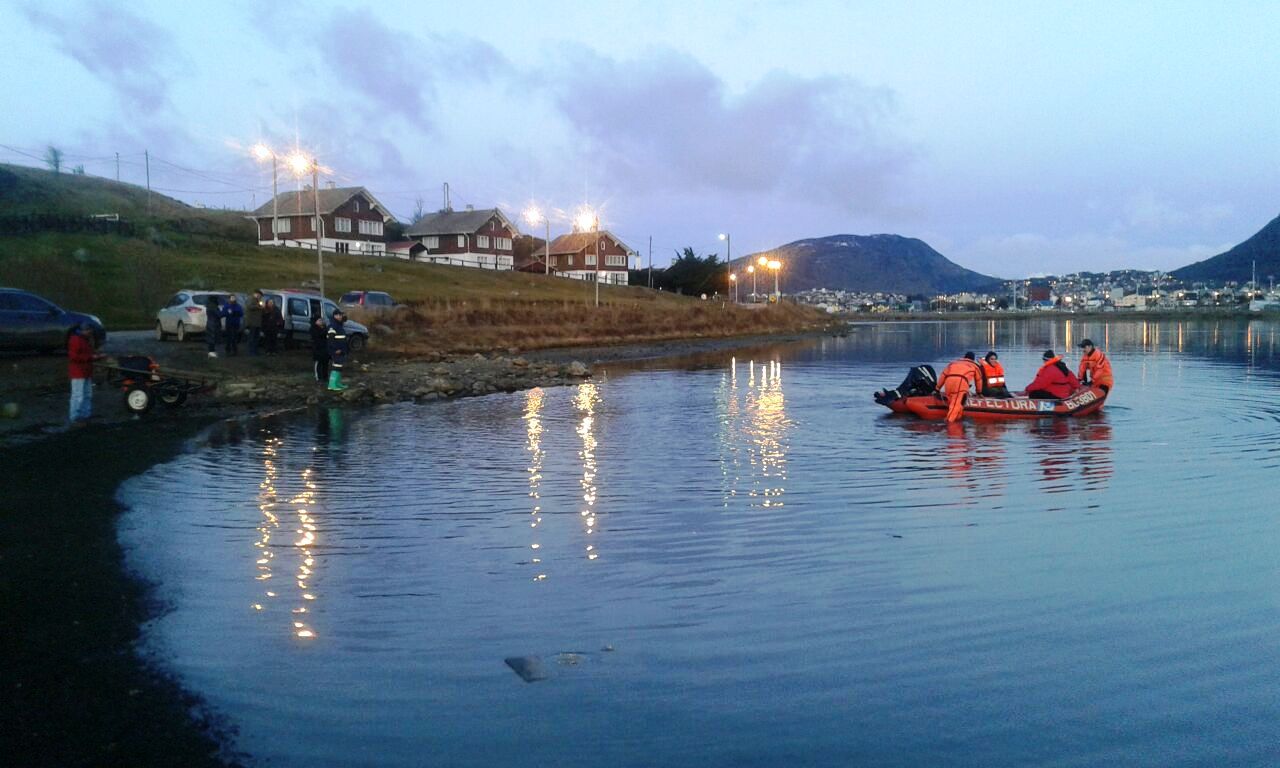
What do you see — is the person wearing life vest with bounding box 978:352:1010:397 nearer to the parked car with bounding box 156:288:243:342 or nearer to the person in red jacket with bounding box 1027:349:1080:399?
the person in red jacket with bounding box 1027:349:1080:399

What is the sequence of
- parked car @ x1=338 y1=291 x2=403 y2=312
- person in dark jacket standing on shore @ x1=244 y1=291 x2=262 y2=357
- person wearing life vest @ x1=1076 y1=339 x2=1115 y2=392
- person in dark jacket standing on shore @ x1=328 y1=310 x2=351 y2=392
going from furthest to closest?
1. parked car @ x1=338 y1=291 x2=403 y2=312
2. person in dark jacket standing on shore @ x1=244 y1=291 x2=262 y2=357
3. person in dark jacket standing on shore @ x1=328 y1=310 x2=351 y2=392
4. person wearing life vest @ x1=1076 y1=339 x2=1115 y2=392

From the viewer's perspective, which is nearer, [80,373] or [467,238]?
[80,373]

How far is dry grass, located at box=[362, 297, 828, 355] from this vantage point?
4434 centimetres

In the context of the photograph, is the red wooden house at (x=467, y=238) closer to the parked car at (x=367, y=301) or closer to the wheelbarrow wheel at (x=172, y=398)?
the parked car at (x=367, y=301)

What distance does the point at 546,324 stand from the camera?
186 ft

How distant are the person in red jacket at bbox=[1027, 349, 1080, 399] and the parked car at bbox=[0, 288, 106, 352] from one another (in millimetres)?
23198

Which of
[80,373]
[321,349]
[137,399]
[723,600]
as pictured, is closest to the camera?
[723,600]

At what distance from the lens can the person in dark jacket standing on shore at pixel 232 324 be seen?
98.1 ft

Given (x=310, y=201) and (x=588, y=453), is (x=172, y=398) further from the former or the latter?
(x=310, y=201)

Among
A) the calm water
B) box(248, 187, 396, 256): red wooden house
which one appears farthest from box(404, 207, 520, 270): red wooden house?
the calm water

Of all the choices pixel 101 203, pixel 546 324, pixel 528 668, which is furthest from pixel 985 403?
pixel 101 203

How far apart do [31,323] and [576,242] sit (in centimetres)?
8988

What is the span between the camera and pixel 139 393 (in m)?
22.3

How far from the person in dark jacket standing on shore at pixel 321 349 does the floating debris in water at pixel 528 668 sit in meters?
21.5
